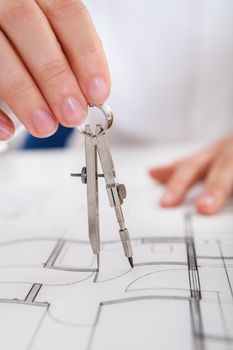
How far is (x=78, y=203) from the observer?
0.82 meters

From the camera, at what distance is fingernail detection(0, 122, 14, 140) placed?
0.55 meters

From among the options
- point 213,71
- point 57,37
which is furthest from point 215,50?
point 57,37

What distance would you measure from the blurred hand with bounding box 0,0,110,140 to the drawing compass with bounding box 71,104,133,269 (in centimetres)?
2

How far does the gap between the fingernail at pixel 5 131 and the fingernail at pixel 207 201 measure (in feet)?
1.18

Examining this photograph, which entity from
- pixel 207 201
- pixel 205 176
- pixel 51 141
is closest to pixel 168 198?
pixel 207 201

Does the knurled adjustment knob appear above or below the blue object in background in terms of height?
below

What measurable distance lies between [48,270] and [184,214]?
0.95 feet

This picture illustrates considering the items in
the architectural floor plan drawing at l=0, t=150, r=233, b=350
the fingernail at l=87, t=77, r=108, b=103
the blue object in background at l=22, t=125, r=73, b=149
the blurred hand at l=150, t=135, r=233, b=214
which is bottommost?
the architectural floor plan drawing at l=0, t=150, r=233, b=350

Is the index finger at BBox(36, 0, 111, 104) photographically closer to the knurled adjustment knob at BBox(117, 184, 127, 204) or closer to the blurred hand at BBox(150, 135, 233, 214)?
the knurled adjustment knob at BBox(117, 184, 127, 204)

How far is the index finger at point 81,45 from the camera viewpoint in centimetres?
51

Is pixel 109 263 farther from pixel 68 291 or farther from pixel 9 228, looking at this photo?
pixel 9 228

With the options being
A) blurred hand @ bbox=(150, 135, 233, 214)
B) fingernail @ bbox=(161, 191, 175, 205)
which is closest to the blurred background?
blurred hand @ bbox=(150, 135, 233, 214)

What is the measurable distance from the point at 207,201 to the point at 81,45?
1.22 feet

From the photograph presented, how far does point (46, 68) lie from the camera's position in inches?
20.1
